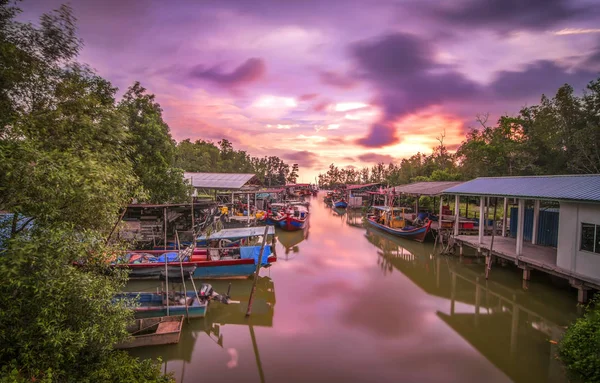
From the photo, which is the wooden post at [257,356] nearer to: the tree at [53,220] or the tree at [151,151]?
the tree at [53,220]

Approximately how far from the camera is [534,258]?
35.4 feet

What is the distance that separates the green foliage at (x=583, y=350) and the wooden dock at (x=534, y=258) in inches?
114

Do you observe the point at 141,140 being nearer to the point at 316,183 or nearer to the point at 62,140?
the point at 62,140

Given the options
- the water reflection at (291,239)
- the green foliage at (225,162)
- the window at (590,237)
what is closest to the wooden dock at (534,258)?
the window at (590,237)

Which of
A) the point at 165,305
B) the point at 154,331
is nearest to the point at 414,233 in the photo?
the point at 165,305

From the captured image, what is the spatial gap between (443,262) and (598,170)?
49.9 ft

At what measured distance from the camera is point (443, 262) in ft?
48.6

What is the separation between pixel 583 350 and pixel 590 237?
4.19m

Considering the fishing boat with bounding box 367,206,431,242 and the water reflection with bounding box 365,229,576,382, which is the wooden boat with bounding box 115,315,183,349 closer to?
the water reflection with bounding box 365,229,576,382

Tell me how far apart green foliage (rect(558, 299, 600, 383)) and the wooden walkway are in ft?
9.42

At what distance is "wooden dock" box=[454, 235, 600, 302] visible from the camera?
8.84 m

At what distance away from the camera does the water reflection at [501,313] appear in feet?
22.4

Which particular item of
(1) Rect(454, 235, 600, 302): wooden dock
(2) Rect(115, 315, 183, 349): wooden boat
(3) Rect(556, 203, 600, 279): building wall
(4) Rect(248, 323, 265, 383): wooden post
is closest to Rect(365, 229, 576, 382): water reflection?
(1) Rect(454, 235, 600, 302): wooden dock

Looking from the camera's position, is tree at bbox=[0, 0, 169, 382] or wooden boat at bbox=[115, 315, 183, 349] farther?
wooden boat at bbox=[115, 315, 183, 349]
